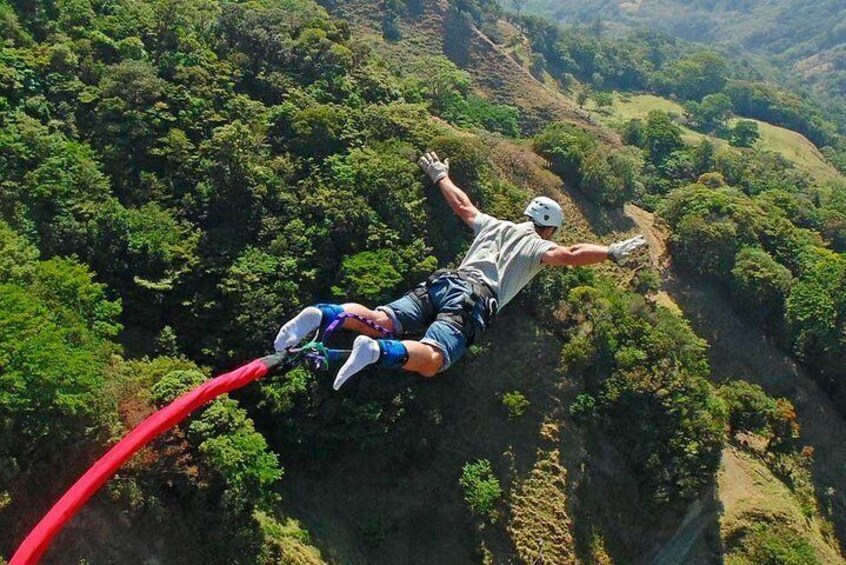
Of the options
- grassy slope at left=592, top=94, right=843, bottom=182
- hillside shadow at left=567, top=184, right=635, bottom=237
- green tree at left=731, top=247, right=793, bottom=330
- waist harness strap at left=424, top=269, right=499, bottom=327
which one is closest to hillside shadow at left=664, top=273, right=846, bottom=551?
green tree at left=731, top=247, right=793, bottom=330

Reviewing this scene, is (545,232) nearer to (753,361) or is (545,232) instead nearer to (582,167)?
(582,167)

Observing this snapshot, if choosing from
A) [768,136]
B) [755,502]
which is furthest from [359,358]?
[768,136]

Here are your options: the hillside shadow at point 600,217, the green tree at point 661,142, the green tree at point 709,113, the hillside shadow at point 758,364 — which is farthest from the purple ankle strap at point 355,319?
the green tree at point 709,113

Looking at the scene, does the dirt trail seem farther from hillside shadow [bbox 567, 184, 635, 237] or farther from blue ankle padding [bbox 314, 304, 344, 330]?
blue ankle padding [bbox 314, 304, 344, 330]

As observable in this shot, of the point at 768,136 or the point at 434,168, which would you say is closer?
the point at 434,168

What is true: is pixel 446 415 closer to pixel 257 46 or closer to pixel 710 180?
pixel 257 46

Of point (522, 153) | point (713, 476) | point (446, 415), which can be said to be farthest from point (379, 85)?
point (713, 476)

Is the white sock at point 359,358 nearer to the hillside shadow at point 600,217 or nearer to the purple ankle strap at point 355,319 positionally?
the purple ankle strap at point 355,319
